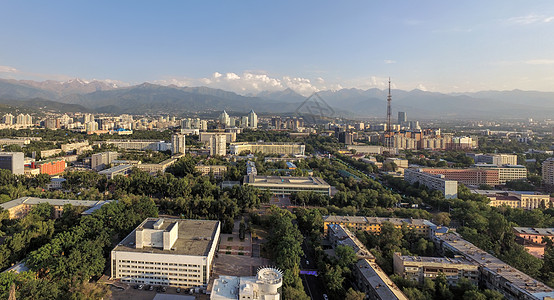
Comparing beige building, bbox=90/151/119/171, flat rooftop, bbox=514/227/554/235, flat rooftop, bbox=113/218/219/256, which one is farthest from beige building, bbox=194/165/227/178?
flat rooftop, bbox=514/227/554/235

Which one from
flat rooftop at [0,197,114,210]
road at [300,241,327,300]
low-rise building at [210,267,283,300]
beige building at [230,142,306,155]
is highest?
beige building at [230,142,306,155]

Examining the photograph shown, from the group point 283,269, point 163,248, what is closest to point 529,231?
point 283,269

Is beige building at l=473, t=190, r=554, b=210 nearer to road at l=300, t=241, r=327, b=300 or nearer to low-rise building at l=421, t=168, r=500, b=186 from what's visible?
low-rise building at l=421, t=168, r=500, b=186

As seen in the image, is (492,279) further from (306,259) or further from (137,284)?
(137,284)

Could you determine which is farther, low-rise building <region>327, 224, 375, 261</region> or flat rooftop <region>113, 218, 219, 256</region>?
low-rise building <region>327, 224, 375, 261</region>

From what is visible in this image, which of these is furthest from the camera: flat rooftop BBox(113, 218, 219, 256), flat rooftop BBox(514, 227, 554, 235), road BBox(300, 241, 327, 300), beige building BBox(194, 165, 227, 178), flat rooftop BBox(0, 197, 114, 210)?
beige building BBox(194, 165, 227, 178)

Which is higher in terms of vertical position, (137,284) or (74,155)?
(74,155)
